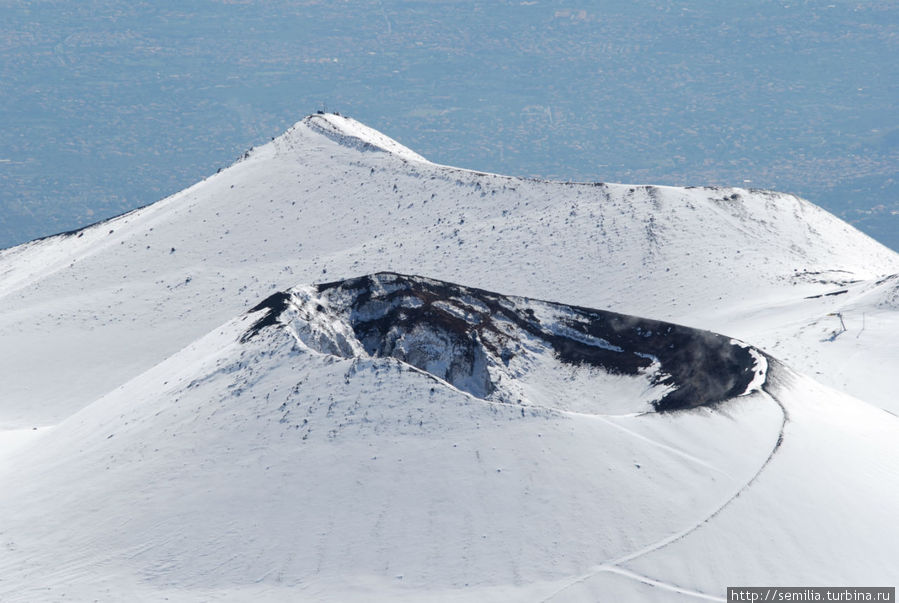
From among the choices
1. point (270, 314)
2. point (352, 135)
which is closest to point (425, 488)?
point (270, 314)

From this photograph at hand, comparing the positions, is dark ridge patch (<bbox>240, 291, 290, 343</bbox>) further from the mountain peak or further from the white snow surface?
the mountain peak

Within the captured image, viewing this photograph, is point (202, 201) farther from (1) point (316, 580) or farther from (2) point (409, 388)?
(1) point (316, 580)

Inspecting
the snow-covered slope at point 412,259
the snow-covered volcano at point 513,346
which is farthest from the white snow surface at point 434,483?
the snow-covered slope at point 412,259

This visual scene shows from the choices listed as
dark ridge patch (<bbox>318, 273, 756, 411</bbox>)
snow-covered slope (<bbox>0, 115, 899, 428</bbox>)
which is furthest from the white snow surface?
snow-covered slope (<bbox>0, 115, 899, 428</bbox>)

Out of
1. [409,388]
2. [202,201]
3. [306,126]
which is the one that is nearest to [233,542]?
[409,388]

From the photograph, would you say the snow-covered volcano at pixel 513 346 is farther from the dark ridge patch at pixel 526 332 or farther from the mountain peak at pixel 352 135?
the mountain peak at pixel 352 135

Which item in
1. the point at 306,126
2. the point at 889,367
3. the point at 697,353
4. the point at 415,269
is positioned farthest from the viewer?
the point at 306,126
